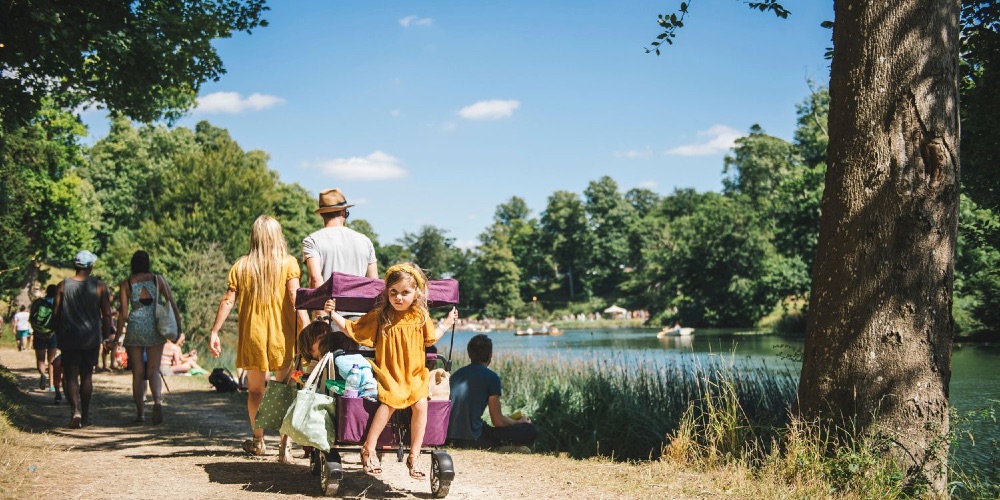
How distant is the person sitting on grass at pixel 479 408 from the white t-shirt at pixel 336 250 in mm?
1518

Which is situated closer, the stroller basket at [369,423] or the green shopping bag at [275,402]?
the stroller basket at [369,423]

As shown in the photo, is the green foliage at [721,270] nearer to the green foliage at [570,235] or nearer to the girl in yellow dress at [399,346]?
the green foliage at [570,235]

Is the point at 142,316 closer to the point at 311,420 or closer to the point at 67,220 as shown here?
the point at 311,420

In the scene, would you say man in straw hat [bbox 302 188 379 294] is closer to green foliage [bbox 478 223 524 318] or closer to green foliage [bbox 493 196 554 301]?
green foliage [bbox 478 223 524 318]

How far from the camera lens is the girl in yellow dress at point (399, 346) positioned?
504cm

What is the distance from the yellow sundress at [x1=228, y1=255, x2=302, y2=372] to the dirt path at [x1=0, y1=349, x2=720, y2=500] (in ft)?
2.66

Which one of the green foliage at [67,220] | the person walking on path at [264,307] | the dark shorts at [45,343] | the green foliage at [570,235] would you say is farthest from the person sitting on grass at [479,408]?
the green foliage at [570,235]

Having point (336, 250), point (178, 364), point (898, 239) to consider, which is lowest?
point (178, 364)

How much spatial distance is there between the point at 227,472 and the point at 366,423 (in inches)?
62.9

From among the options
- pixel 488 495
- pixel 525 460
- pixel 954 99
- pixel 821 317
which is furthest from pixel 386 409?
pixel 954 99

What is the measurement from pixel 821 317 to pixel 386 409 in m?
3.20

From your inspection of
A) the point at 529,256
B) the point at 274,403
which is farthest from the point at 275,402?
the point at 529,256

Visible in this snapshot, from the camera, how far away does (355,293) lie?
5324 millimetres

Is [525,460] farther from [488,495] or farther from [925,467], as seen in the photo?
[925,467]
